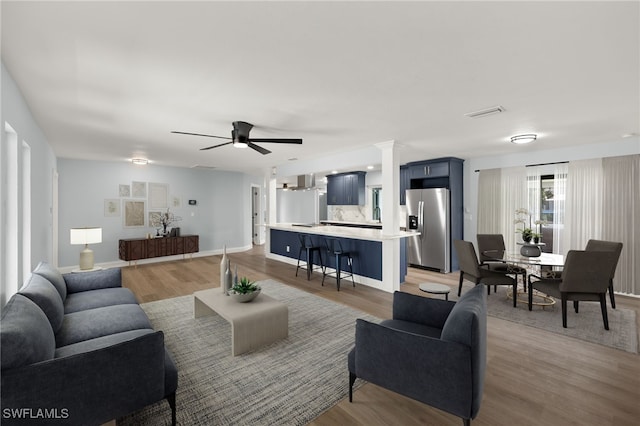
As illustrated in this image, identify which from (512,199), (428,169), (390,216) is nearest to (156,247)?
(390,216)

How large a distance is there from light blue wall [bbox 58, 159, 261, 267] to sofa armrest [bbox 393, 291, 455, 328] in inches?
276

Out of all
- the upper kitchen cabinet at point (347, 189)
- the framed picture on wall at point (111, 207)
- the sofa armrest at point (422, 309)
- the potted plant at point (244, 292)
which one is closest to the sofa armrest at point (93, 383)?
the potted plant at point (244, 292)

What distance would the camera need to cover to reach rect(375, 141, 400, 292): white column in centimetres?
484

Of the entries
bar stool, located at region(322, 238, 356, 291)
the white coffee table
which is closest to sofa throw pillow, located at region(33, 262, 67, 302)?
the white coffee table

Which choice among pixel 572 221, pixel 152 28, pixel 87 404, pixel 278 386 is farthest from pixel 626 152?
pixel 87 404

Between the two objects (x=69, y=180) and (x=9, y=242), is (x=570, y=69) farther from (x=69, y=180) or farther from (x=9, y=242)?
(x=69, y=180)

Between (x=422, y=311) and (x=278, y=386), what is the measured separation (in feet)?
4.28

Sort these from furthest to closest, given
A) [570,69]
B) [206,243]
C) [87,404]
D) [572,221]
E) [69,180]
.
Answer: [206,243], [69,180], [572,221], [570,69], [87,404]

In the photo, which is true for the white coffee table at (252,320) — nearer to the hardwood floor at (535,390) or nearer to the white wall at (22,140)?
the hardwood floor at (535,390)

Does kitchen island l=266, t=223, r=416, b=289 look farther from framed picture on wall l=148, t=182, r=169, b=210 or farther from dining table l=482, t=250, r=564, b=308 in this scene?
framed picture on wall l=148, t=182, r=169, b=210

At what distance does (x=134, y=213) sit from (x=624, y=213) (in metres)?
9.64

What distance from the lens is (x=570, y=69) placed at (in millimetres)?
2217

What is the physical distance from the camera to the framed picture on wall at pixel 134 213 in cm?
721

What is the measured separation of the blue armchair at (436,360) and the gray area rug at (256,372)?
1.36 feet
